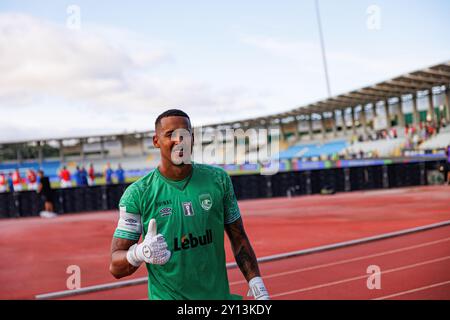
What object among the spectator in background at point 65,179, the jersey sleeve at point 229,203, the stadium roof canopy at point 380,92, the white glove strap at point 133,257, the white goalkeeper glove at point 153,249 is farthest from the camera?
the stadium roof canopy at point 380,92

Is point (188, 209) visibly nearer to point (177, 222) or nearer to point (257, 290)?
point (177, 222)

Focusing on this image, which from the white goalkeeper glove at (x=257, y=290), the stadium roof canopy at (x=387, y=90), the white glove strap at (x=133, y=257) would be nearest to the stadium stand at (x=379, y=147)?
the stadium roof canopy at (x=387, y=90)

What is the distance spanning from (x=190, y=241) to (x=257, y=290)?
47cm

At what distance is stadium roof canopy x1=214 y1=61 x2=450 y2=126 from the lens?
30941mm

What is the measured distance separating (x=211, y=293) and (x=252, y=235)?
9969 mm

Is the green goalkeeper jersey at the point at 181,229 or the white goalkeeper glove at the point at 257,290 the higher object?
the green goalkeeper jersey at the point at 181,229

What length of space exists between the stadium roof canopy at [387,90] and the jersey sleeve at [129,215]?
28474mm

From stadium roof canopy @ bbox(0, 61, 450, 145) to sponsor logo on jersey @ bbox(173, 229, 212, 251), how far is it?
28.3 m

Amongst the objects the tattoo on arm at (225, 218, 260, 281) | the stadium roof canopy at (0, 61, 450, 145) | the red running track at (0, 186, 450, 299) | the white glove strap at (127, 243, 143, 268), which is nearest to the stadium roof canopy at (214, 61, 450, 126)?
the stadium roof canopy at (0, 61, 450, 145)

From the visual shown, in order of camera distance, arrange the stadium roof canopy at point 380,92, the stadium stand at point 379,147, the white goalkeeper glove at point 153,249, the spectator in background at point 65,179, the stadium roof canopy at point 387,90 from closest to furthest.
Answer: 1. the white goalkeeper glove at point 153,249
2. the spectator in background at point 65,179
3. the stadium roof canopy at point 387,90
4. the stadium roof canopy at point 380,92
5. the stadium stand at point 379,147

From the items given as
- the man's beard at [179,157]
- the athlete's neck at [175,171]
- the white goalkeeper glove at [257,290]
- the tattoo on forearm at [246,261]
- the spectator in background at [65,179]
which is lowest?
the white goalkeeper glove at [257,290]

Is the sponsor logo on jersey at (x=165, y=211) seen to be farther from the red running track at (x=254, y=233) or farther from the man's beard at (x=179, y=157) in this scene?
the red running track at (x=254, y=233)

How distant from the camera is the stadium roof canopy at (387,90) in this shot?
3094 centimetres

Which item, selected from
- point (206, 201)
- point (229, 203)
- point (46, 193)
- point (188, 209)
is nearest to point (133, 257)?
point (188, 209)
